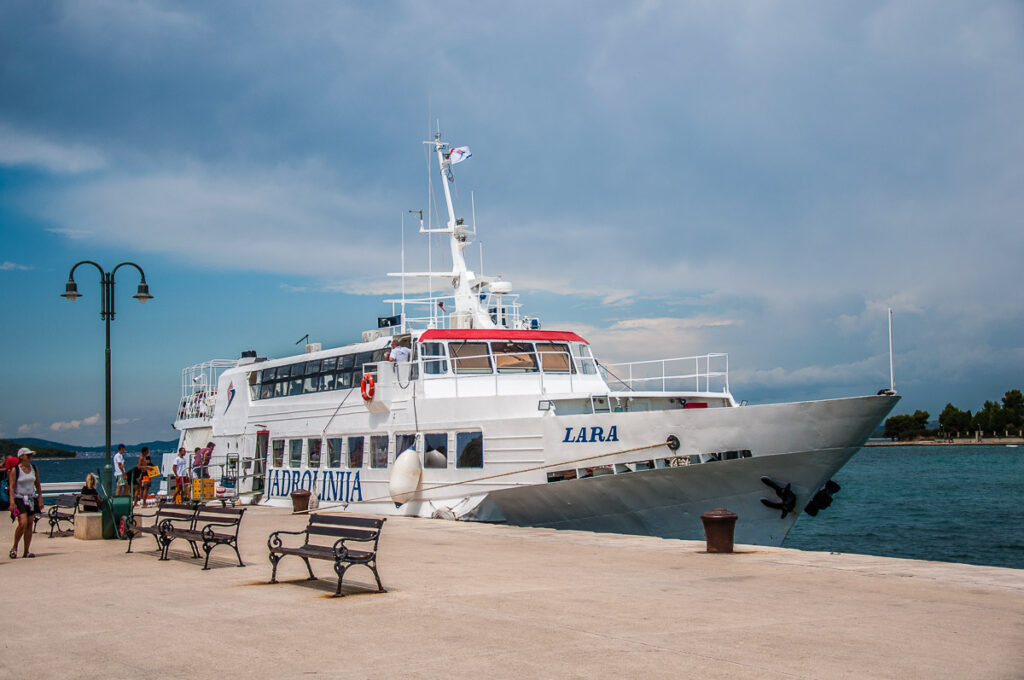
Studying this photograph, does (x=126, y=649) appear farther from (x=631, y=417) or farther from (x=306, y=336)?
(x=306, y=336)

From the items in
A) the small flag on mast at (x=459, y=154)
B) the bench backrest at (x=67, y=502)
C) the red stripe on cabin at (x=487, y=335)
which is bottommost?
the bench backrest at (x=67, y=502)

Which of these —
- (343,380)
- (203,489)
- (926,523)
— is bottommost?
(926,523)

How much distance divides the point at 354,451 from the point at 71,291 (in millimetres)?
8107

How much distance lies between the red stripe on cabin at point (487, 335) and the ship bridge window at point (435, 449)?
7.37 feet

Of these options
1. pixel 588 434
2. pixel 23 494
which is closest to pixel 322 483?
pixel 588 434

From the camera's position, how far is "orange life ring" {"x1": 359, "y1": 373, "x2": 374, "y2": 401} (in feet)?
68.3

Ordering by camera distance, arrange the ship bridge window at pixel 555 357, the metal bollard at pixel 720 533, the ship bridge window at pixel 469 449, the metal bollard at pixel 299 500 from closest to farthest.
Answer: the metal bollard at pixel 720 533, the ship bridge window at pixel 469 449, the ship bridge window at pixel 555 357, the metal bollard at pixel 299 500

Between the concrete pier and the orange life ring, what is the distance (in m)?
8.24

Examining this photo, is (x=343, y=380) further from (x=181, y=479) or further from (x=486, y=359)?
(x=181, y=479)

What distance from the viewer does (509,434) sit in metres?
17.8

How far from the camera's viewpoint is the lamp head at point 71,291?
16.2m

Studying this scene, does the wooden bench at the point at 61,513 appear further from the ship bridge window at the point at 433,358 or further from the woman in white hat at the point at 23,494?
the ship bridge window at the point at 433,358

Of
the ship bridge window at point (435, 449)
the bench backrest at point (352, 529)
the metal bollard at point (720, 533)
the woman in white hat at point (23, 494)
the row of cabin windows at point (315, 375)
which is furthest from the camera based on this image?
the row of cabin windows at point (315, 375)

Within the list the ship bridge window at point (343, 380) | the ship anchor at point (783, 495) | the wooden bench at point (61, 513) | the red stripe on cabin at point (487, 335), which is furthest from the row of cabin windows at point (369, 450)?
the wooden bench at point (61, 513)
